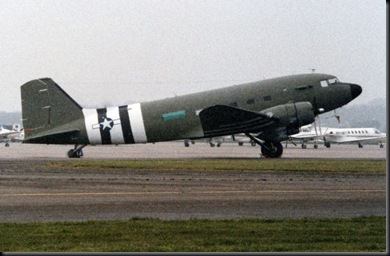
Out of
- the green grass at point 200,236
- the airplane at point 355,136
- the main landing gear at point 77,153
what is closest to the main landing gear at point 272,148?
the main landing gear at point 77,153

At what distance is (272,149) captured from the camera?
4744 centimetres

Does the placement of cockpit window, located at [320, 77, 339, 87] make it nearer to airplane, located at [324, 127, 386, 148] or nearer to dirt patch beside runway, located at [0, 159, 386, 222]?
dirt patch beside runway, located at [0, 159, 386, 222]

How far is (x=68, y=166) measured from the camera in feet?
123

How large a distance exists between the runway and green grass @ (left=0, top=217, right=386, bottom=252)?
1.28m

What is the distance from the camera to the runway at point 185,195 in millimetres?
18594

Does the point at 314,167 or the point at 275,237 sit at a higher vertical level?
the point at 275,237

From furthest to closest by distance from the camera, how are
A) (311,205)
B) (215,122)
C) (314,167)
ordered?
1. (215,122)
2. (314,167)
3. (311,205)

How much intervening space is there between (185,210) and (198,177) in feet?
34.9

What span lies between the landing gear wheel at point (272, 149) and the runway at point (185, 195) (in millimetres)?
14981

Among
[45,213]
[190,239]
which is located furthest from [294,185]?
[190,239]

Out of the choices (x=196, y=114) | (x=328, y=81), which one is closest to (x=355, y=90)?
(x=328, y=81)

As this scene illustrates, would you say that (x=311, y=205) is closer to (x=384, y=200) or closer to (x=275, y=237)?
(x=384, y=200)

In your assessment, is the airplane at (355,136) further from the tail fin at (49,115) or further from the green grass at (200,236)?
the green grass at (200,236)

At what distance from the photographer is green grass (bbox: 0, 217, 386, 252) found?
1356 centimetres
